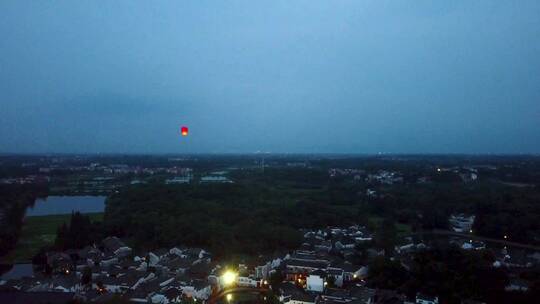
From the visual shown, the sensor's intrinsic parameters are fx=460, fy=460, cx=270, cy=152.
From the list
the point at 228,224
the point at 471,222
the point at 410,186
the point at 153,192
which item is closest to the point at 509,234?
the point at 471,222

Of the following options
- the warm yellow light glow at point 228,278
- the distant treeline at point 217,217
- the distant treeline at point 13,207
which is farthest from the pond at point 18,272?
the warm yellow light glow at point 228,278

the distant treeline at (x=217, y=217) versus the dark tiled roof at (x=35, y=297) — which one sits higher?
the distant treeline at (x=217, y=217)

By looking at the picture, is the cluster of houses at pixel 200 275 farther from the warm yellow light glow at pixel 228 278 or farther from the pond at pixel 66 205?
the pond at pixel 66 205

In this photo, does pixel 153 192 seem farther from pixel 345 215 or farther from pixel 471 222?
pixel 471 222

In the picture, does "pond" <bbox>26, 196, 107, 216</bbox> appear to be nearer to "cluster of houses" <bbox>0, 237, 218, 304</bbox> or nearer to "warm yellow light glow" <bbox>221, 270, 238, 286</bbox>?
"cluster of houses" <bbox>0, 237, 218, 304</bbox>

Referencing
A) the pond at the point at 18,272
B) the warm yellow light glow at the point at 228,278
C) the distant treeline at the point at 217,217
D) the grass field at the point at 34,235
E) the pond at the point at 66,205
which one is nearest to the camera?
the warm yellow light glow at the point at 228,278

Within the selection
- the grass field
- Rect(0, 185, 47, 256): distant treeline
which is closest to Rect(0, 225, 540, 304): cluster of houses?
the grass field
